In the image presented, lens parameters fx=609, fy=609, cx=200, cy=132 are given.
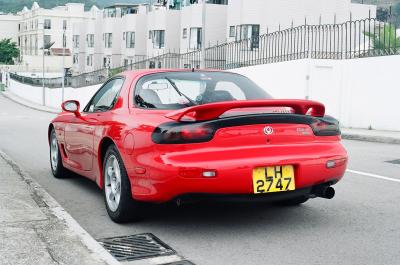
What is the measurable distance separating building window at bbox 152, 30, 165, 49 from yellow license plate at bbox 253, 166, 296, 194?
52.6m

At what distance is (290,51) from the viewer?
22766 millimetres

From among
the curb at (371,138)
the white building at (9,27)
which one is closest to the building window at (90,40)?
the white building at (9,27)

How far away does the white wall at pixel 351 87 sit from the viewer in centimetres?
1755

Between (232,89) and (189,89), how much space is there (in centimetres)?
54

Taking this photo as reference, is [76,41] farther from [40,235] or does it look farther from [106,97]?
[40,235]

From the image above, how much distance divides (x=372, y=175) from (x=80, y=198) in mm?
4245

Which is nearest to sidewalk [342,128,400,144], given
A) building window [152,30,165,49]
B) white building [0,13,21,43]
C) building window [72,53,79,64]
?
building window [152,30,165,49]

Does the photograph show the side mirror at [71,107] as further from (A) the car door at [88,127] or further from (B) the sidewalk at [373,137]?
(B) the sidewalk at [373,137]

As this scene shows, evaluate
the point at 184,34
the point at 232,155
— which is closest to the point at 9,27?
the point at 184,34

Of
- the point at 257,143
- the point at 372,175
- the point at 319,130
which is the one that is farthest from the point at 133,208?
the point at 372,175

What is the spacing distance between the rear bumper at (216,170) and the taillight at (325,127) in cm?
28

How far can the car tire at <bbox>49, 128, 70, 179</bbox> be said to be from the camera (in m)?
8.42

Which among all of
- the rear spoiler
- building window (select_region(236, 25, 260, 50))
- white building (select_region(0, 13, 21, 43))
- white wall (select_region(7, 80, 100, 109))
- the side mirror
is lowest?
white wall (select_region(7, 80, 100, 109))

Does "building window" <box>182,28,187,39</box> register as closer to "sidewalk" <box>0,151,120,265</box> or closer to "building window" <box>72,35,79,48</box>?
"building window" <box>72,35,79,48</box>
